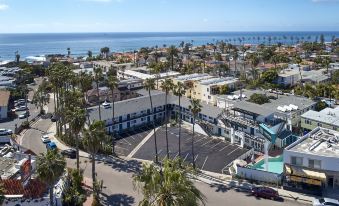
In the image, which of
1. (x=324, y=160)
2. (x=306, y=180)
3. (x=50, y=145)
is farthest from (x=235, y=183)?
(x=50, y=145)

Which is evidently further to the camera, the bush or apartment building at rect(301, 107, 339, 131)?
the bush

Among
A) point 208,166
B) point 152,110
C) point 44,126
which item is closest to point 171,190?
point 208,166

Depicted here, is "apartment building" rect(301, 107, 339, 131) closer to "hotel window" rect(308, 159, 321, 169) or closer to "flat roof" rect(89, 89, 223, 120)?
"flat roof" rect(89, 89, 223, 120)

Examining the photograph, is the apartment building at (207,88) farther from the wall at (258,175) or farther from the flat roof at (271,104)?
the wall at (258,175)

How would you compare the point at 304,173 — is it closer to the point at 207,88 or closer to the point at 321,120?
the point at 321,120

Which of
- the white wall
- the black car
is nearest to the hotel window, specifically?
the white wall

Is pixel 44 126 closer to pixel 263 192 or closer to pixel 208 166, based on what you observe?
pixel 208 166
